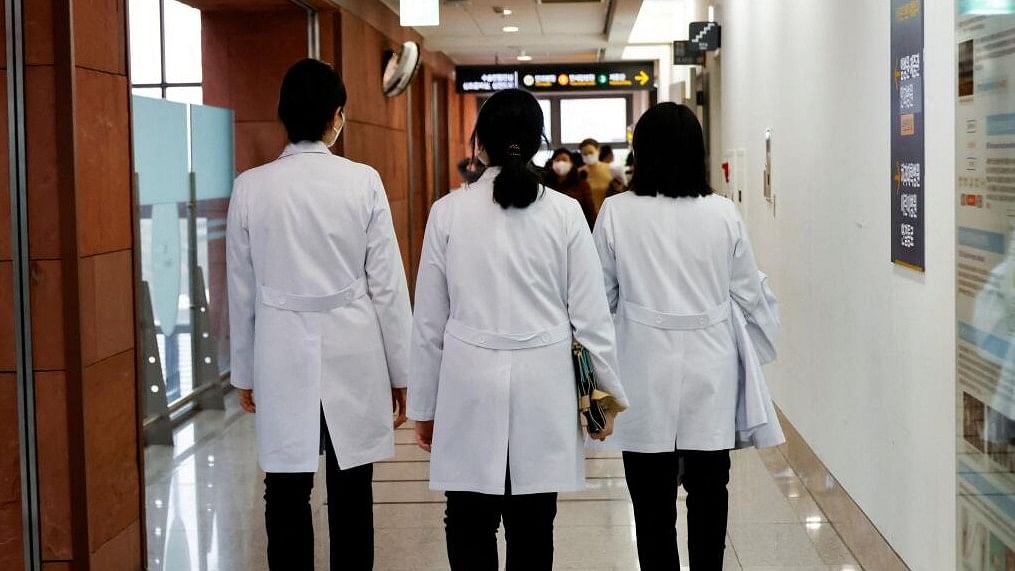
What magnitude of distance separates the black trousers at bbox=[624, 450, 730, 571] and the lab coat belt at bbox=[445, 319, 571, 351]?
66 cm

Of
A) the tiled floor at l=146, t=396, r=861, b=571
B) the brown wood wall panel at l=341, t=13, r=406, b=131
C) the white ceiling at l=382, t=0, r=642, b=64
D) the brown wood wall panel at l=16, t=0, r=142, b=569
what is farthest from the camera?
the white ceiling at l=382, t=0, r=642, b=64

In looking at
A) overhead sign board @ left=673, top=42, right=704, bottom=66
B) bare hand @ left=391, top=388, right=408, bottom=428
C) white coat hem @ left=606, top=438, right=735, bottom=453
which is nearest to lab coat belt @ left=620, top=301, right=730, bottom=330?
white coat hem @ left=606, top=438, right=735, bottom=453

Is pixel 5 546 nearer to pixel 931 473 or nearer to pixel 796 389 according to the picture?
pixel 931 473

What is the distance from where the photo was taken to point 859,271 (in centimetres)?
404

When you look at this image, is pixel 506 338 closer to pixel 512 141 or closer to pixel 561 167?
pixel 512 141

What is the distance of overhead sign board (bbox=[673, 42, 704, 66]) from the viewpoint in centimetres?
856

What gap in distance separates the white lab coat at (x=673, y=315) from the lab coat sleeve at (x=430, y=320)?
58 cm

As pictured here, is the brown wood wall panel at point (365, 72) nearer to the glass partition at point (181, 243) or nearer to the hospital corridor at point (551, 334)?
the glass partition at point (181, 243)

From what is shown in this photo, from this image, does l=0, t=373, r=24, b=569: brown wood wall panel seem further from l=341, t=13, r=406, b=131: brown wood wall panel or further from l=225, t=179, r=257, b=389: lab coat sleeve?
l=341, t=13, r=406, b=131: brown wood wall panel

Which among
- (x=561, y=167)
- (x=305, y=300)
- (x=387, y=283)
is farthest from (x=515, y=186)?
(x=561, y=167)

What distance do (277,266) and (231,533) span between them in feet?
5.54

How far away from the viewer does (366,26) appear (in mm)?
9109

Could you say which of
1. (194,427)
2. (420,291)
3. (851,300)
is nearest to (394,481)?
(194,427)

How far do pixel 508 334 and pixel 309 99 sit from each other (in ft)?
3.24
